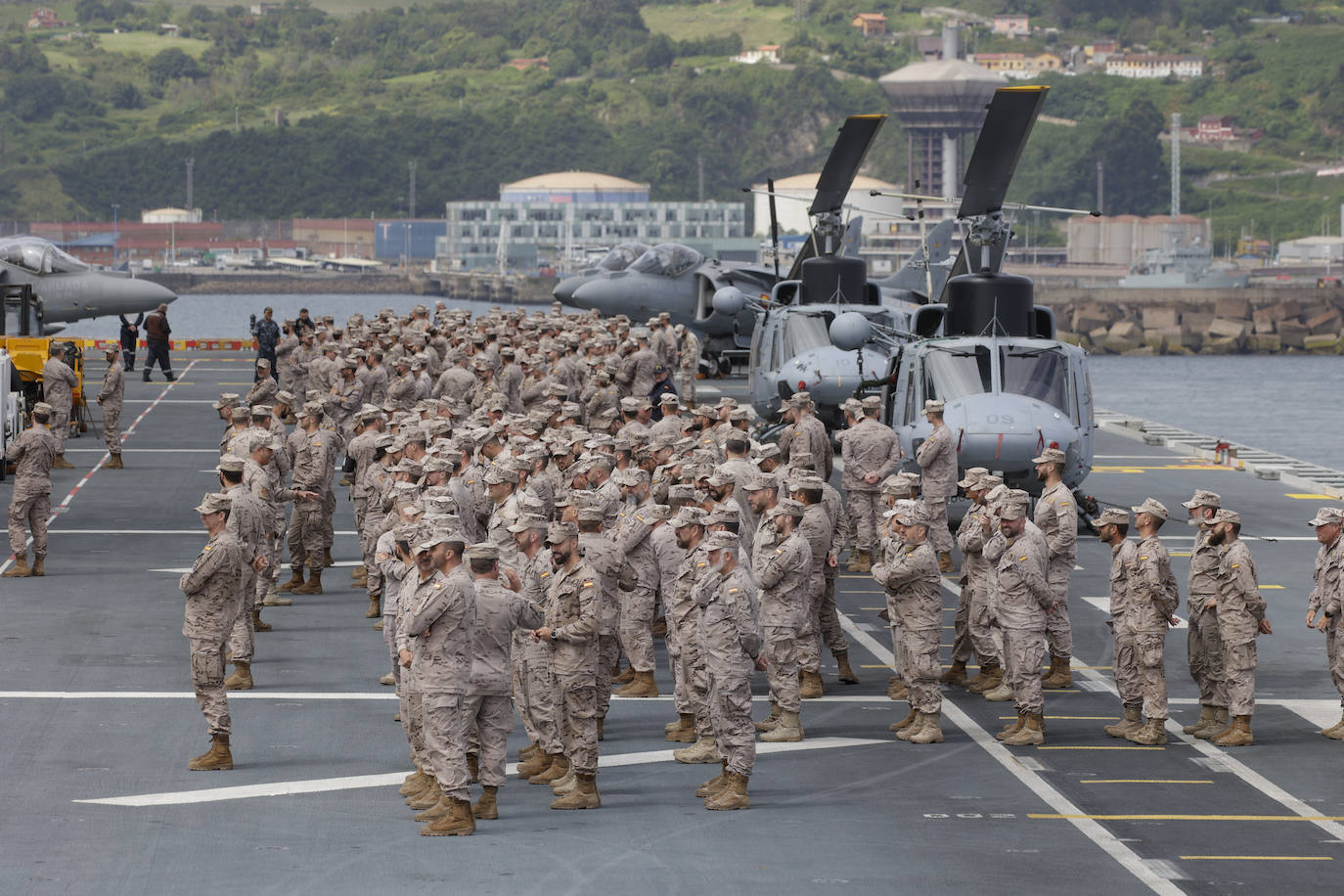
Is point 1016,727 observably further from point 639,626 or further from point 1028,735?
point 639,626

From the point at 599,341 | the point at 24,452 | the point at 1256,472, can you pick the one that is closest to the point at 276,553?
the point at 24,452

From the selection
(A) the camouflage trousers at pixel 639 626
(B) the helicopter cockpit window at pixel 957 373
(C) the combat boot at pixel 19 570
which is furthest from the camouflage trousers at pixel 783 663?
(C) the combat boot at pixel 19 570

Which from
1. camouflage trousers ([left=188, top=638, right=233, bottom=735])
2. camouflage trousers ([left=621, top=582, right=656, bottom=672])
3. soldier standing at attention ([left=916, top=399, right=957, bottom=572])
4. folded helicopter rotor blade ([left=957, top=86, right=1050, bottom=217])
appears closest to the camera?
camouflage trousers ([left=188, top=638, right=233, bottom=735])

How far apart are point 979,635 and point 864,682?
1221 millimetres

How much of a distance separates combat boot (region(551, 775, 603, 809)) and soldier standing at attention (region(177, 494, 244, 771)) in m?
2.67

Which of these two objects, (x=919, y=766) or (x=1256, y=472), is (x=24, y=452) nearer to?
(x=919, y=766)

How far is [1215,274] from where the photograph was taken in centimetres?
16338

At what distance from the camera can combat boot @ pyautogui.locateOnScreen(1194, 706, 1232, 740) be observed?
15.4 m

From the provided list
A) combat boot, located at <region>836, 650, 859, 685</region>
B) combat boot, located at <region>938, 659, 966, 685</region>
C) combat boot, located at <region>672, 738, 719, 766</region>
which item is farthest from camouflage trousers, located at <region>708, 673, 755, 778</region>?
combat boot, located at <region>938, 659, 966, 685</region>

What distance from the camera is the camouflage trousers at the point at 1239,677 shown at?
15203 millimetres

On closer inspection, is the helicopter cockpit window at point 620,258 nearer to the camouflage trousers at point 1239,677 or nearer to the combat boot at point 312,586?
the combat boot at point 312,586

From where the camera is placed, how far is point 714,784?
44.3 ft

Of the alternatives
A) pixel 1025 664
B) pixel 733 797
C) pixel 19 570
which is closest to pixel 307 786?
pixel 733 797

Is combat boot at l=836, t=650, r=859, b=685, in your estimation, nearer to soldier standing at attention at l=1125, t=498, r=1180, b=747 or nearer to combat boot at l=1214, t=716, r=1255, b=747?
soldier standing at attention at l=1125, t=498, r=1180, b=747
